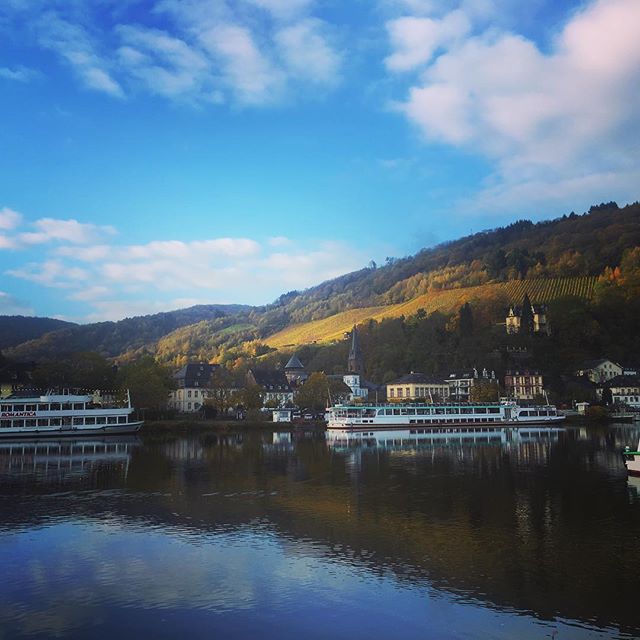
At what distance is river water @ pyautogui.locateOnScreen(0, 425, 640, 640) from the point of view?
43.7 feet

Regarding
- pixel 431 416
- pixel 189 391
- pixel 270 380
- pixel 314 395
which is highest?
pixel 270 380

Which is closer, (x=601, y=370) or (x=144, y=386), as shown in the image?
(x=144, y=386)

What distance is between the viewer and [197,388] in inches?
4289

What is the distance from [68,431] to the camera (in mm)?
70812

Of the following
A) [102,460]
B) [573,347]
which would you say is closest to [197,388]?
[102,460]

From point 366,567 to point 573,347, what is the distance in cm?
11451

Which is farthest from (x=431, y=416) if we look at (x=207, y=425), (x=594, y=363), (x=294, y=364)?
(x=294, y=364)

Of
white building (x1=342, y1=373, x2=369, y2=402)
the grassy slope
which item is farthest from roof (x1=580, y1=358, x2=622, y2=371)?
white building (x1=342, y1=373, x2=369, y2=402)

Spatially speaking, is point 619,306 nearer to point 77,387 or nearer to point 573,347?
point 573,347

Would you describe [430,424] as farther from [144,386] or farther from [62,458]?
[62,458]

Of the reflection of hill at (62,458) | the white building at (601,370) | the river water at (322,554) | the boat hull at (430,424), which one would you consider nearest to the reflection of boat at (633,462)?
the river water at (322,554)

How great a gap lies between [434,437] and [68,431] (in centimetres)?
4112

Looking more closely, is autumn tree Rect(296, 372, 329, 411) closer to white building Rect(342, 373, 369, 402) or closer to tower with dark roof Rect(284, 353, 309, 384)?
white building Rect(342, 373, 369, 402)

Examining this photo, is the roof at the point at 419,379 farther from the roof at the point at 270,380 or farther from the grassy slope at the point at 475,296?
the grassy slope at the point at 475,296
